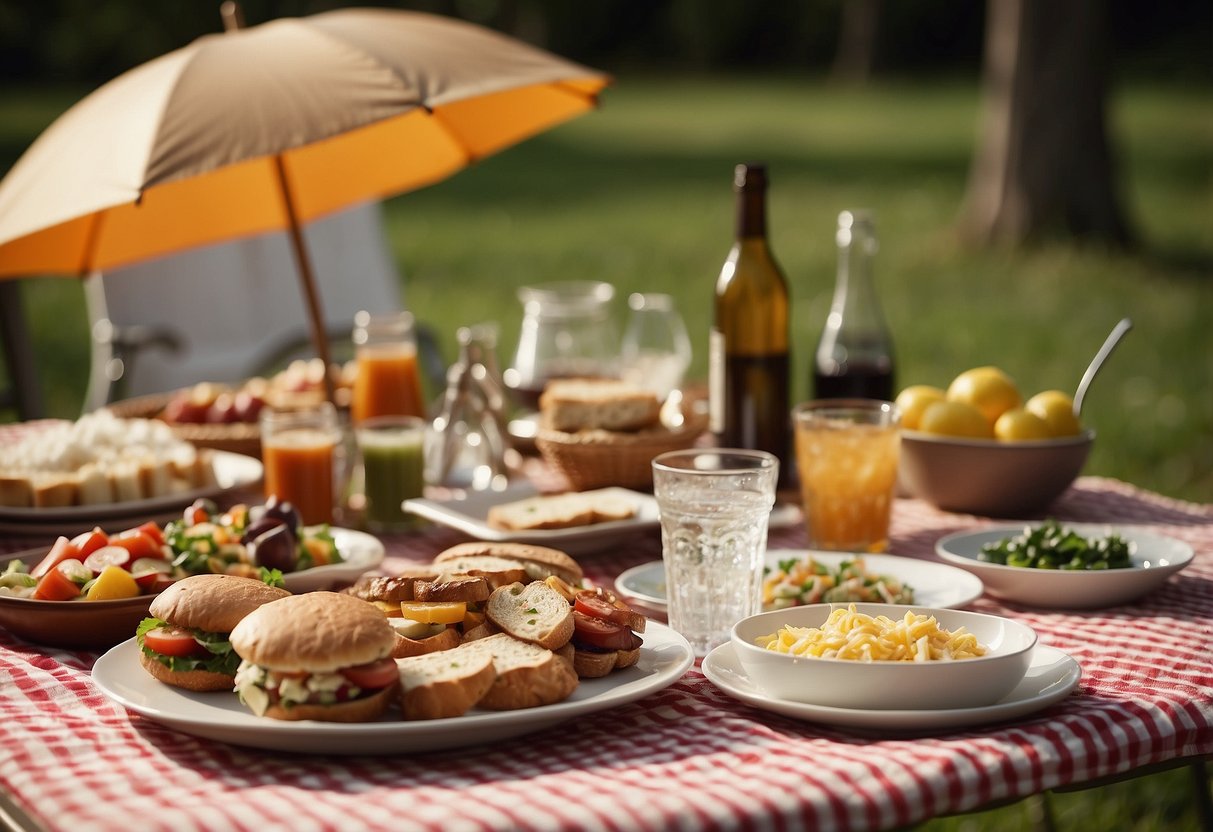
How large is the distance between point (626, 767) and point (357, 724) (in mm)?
Answer: 268

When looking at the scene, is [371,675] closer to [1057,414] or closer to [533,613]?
[533,613]

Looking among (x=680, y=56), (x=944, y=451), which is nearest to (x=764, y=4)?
(x=680, y=56)

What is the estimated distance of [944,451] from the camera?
246cm

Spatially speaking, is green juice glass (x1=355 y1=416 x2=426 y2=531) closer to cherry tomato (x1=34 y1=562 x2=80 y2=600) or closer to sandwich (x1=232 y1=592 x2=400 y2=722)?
cherry tomato (x1=34 y1=562 x2=80 y2=600)

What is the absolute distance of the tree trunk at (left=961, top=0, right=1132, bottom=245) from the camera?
31.9ft

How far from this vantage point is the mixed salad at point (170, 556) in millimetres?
1846

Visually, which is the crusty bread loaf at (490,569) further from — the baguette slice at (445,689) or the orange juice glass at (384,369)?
the orange juice glass at (384,369)

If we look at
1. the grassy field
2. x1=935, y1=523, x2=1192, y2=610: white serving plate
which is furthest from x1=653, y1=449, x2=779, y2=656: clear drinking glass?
the grassy field

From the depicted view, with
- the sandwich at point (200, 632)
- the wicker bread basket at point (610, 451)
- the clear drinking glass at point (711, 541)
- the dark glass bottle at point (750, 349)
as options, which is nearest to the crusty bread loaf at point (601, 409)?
the wicker bread basket at point (610, 451)

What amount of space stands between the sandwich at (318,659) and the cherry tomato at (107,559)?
50 centimetres

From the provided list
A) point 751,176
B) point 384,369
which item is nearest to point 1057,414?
point 751,176

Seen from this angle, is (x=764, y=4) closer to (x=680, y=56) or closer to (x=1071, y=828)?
(x=680, y=56)

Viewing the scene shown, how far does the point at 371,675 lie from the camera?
1.43 m

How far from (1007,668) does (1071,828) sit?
217 cm
